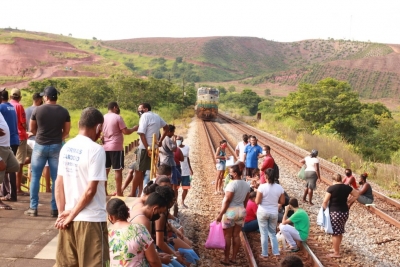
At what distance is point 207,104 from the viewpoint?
1857 inches

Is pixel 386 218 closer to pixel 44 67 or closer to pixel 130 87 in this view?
pixel 130 87

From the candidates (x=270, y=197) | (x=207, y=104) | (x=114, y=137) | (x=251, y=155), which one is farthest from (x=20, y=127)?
(x=207, y=104)

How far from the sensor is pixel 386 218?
12.9 meters

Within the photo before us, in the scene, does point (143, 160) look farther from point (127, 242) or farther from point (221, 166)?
point (221, 166)

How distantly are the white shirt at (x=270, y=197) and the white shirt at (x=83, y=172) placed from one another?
4762mm

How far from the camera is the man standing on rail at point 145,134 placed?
878 cm

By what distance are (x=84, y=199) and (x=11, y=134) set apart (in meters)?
4.27

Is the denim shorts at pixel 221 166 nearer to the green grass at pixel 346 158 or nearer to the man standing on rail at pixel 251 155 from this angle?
the man standing on rail at pixel 251 155

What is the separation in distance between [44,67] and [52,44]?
3573 cm

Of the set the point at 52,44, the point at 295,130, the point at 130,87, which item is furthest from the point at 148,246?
the point at 52,44

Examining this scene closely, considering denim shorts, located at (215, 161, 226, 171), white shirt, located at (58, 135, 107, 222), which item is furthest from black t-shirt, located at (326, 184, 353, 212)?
white shirt, located at (58, 135, 107, 222)

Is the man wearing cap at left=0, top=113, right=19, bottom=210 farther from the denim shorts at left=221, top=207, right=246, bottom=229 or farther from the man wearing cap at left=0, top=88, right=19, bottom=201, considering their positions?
the denim shorts at left=221, top=207, right=246, bottom=229

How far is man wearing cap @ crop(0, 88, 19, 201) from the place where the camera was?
7.88 meters

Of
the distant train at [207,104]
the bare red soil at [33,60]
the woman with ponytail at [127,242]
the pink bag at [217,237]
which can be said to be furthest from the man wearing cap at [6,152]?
the bare red soil at [33,60]
